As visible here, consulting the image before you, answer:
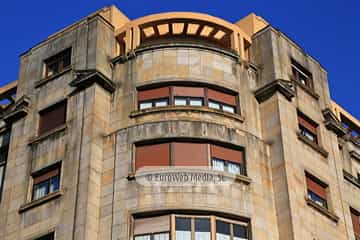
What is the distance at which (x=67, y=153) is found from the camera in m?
34.0

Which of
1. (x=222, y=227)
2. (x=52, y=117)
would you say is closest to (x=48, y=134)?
(x=52, y=117)

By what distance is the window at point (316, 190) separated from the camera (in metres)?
35.0

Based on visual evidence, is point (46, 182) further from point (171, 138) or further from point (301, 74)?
point (301, 74)

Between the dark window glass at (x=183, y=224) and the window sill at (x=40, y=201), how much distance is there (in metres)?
5.52

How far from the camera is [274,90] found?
36.1 metres

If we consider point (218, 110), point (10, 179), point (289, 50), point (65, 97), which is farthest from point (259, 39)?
point (10, 179)

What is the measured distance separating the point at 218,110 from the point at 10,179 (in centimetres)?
1023

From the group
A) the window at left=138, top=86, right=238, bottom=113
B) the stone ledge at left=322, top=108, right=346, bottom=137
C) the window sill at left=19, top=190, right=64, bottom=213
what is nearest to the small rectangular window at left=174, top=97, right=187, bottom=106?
the window at left=138, top=86, right=238, bottom=113

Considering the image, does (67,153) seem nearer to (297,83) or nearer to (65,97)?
(65,97)

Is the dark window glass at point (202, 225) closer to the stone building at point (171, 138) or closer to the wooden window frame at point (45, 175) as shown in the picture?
the stone building at point (171, 138)

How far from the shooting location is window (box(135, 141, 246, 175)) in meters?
32.8

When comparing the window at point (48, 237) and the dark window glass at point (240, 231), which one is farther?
the window at point (48, 237)

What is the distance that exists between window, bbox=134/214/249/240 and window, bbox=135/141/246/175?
9.09 ft

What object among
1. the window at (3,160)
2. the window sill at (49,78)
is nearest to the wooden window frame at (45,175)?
the window at (3,160)
